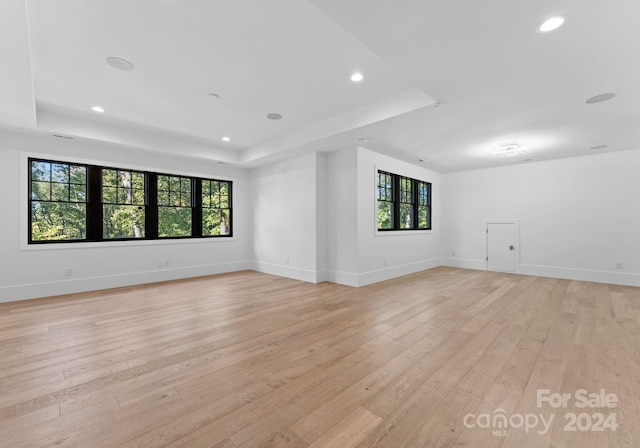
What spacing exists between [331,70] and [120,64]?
2283 mm

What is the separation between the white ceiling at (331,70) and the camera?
2105 millimetres

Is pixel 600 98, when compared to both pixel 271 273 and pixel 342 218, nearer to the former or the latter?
pixel 342 218

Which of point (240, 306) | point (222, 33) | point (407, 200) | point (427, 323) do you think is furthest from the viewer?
point (407, 200)

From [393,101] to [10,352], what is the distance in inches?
193

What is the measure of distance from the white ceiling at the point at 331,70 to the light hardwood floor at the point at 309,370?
105 inches

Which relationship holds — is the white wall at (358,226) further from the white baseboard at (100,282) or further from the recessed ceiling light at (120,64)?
the recessed ceiling light at (120,64)

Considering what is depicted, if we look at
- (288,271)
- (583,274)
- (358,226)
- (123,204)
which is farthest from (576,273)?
(123,204)

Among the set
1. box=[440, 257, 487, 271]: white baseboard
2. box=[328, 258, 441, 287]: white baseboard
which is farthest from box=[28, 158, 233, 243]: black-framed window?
box=[440, 257, 487, 271]: white baseboard

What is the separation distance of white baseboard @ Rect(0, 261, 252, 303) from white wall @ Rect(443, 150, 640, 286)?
6567mm

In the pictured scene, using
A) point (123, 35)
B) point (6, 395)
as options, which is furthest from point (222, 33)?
point (6, 395)

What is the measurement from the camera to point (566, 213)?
236 inches

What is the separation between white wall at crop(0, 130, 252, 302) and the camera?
4.37 meters

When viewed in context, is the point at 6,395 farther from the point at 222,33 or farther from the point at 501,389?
the point at 501,389

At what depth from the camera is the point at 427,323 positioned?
3256mm
